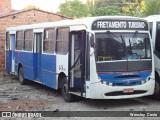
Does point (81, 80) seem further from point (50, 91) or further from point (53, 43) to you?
point (50, 91)

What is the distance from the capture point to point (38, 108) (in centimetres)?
1073

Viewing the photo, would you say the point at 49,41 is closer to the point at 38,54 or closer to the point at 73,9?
the point at 38,54

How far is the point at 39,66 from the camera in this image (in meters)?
14.1

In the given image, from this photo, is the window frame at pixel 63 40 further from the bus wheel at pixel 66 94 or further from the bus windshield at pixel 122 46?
the bus windshield at pixel 122 46

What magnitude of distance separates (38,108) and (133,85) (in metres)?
2.73

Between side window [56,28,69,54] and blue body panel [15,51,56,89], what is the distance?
464 mm

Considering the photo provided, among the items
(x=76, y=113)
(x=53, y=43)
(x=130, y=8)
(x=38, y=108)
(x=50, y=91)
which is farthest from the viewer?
(x=130, y=8)

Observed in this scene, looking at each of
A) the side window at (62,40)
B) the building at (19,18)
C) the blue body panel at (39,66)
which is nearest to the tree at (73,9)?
the building at (19,18)

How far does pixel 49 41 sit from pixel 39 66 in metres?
1.29

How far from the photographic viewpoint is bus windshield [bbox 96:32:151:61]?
34.3ft

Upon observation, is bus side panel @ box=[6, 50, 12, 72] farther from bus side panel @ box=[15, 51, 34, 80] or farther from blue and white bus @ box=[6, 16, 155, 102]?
blue and white bus @ box=[6, 16, 155, 102]

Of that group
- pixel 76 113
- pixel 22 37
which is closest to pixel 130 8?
pixel 22 37

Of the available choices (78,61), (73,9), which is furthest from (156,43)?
(73,9)

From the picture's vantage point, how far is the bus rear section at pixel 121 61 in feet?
33.9
